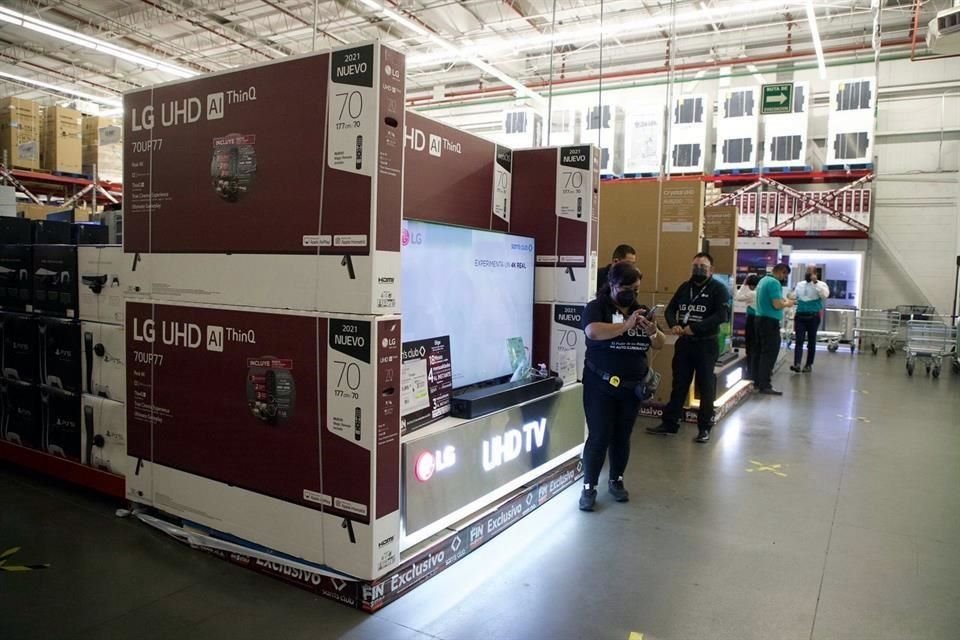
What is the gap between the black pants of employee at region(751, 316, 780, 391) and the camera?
26.1 ft

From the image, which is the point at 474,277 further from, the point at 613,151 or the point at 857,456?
the point at 613,151

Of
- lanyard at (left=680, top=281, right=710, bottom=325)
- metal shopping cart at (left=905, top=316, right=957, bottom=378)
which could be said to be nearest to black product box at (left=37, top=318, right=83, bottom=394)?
lanyard at (left=680, top=281, right=710, bottom=325)

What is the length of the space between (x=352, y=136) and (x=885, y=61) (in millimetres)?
13776

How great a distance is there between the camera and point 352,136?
268cm

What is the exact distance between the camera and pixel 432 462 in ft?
10.2

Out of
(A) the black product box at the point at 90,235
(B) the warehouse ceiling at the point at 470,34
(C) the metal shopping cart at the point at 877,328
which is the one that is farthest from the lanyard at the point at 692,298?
(C) the metal shopping cart at the point at 877,328

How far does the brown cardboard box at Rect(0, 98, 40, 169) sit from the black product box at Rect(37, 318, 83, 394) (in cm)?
496

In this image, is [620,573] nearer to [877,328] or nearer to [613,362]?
[613,362]

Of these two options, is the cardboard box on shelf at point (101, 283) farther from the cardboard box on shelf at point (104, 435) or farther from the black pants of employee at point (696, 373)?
the black pants of employee at point (696, 373)

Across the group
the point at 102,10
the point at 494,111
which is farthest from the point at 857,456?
the point at 102,10

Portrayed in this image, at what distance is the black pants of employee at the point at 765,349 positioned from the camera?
7953 millimetres

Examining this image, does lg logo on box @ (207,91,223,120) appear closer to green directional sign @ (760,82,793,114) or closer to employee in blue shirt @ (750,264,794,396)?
employee in blue shirt @ (750,264,794,396)

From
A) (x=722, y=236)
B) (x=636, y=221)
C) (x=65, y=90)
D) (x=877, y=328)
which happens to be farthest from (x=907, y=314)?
(x=65, y=90)

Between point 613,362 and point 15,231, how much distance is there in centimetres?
418
